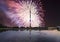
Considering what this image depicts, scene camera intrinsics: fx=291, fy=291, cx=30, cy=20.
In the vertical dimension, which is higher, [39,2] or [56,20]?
[39,2]

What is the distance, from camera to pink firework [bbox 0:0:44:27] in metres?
3.12

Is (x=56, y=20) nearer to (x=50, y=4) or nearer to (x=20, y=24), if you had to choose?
(x=50, y=4)

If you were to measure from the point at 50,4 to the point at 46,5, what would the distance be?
0.05 meters

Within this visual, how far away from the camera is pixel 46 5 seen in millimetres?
3146

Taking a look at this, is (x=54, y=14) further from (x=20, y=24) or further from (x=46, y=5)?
(x=20, y=24)

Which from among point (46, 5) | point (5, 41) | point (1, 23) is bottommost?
point (5, 41)

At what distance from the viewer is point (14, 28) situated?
314 cm

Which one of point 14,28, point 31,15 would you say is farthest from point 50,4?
point 14,28

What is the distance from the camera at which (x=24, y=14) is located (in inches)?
124

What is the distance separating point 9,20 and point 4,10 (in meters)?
0.12

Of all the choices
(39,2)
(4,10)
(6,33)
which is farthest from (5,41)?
(39,2)

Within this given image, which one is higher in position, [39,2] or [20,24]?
[39,2]

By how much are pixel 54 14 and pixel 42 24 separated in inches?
6.7

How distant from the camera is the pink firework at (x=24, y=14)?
312 cm
